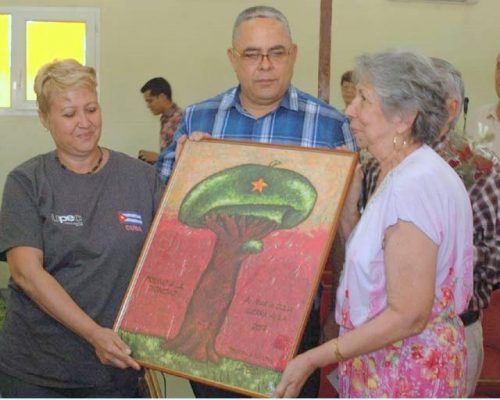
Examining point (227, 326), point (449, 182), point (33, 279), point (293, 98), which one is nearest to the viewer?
point (449, 182)

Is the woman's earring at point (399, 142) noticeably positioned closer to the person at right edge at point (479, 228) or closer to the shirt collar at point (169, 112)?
the person at right edge at point (479, 228)

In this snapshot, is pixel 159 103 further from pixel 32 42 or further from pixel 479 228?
pixel 479 228

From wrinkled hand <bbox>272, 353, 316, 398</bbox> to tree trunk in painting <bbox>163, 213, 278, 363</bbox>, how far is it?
0.20 m

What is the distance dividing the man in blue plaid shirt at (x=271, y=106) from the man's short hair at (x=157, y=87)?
16.3 ft

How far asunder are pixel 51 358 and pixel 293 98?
110 centimetres

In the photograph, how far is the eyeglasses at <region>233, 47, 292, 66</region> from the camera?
2379 mm

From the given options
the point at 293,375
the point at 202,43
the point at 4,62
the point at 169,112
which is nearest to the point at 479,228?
the point at 293,375

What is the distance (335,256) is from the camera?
2.30 m

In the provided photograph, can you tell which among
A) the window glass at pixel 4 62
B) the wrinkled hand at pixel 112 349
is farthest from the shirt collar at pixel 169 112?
the wrinkled hand at pixel 112 349

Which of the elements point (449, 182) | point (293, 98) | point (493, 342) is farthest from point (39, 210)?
point (493, 342)

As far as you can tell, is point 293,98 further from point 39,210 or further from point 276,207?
point 39,210

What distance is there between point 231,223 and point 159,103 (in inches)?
218

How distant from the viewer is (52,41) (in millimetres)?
7719

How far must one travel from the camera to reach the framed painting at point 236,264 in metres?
1.84
